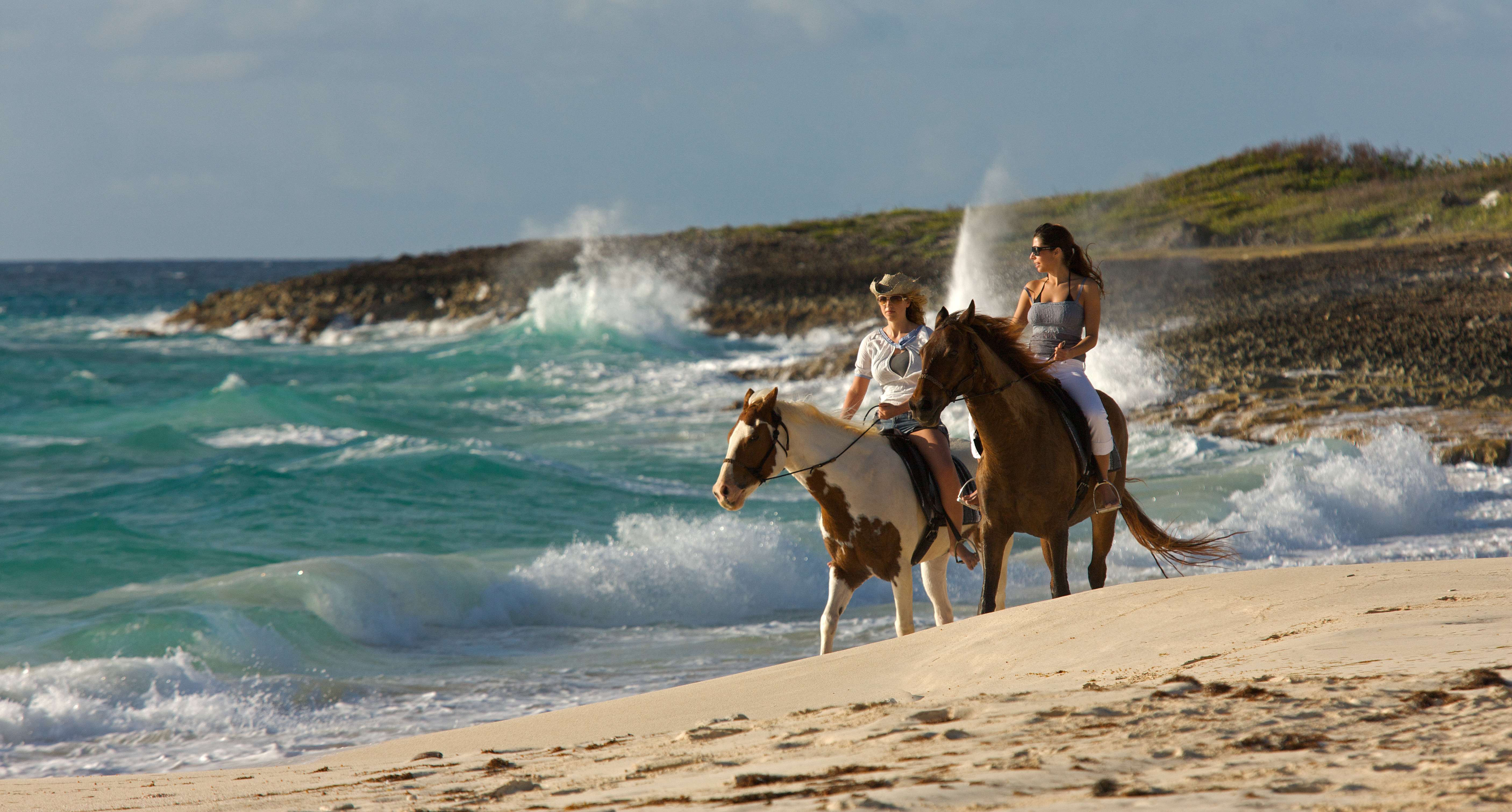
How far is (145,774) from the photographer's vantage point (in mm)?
5918

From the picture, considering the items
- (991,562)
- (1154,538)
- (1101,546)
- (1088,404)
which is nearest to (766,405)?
(991,562)

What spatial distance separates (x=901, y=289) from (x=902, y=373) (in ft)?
1.42

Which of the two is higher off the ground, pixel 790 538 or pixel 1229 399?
pixel 1229 399

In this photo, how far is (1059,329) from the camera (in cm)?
608

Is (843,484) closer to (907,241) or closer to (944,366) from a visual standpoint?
(944,366)

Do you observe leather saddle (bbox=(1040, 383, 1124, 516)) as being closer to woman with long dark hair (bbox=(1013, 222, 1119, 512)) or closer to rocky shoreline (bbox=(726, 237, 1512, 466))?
woman with long dark hair (bbox=(1013, 222, 1119, 512))

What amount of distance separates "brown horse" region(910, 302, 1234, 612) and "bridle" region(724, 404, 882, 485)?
0.64 m

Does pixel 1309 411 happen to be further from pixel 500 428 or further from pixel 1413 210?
pixel 1413 210

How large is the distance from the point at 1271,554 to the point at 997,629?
6.90m

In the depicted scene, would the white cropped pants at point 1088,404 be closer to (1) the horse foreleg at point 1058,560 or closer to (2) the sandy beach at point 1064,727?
(1) the horse foreleg at point 1058,560

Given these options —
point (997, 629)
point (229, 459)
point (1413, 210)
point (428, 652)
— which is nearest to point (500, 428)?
point (229, 459)

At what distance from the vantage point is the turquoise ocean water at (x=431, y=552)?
7.48 metres

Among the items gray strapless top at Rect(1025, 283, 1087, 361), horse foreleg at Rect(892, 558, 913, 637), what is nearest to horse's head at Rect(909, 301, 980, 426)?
gray strapless top at Rect(1025, 283, 1087, 361)

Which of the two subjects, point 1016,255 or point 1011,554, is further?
point 1016,255
